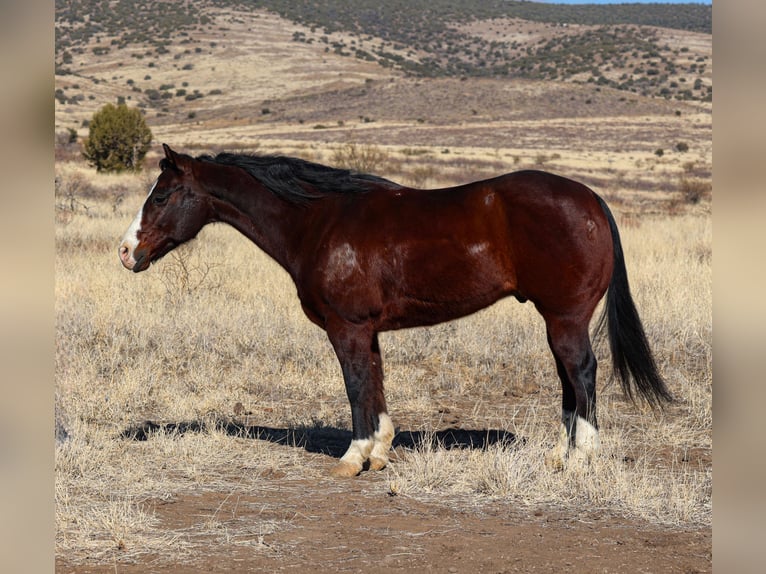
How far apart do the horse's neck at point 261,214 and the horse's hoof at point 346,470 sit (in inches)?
53.0

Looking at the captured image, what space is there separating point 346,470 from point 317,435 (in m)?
1.15

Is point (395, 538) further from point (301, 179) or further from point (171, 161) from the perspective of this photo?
point (171, 161)

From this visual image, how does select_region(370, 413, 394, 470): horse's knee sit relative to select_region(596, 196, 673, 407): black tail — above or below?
below

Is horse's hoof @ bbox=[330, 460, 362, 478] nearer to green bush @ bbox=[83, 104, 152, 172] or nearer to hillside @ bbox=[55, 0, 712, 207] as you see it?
hillside @ bbox=[55, 0, 712, 207]

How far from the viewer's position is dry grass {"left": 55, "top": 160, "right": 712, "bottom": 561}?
4938 millimetres

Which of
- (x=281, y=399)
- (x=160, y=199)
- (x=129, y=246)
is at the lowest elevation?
(x=281, y=399)

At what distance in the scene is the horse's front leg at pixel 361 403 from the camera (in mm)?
5625

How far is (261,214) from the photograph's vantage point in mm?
5949

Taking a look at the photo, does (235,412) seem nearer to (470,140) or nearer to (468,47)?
(470,140)

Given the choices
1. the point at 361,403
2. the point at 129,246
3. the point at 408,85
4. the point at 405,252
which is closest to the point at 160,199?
the point at 129,246

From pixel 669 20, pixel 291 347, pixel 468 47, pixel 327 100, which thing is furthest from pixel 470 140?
pixel 669 20

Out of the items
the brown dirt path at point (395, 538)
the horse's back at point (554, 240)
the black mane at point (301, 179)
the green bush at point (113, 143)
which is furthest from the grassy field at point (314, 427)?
the green bush at point (113, 143)

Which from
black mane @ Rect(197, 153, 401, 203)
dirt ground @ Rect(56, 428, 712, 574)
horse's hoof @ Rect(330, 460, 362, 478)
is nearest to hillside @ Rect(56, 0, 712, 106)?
black mane @ Rect(197, 153, 401, 203)

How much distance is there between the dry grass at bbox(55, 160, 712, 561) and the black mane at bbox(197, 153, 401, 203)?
68.5 inches
